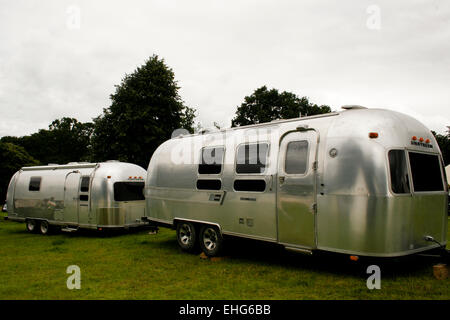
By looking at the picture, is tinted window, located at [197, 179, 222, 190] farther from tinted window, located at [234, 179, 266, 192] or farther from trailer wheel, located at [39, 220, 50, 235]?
trailer wheel, located at [39, 220, 50, 235]

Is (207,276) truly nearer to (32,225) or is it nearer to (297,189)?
(297,189)

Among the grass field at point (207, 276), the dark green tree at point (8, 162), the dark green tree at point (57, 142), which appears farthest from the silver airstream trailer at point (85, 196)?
the dark green tree at point (57, 142)

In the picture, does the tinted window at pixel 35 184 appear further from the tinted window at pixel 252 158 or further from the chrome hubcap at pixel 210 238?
the tinted window at pixel 252 158

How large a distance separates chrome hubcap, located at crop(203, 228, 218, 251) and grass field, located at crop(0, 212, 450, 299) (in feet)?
1.47

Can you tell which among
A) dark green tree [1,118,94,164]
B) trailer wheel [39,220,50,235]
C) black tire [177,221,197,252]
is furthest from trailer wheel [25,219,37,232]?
dark green tree [1,118,94,164]

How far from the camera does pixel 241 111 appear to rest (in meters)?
45.7

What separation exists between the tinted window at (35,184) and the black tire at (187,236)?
8.80 meters

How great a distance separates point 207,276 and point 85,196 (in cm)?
828

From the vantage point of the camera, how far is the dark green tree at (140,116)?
92.7 ft

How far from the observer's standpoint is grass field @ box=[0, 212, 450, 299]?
647 cm

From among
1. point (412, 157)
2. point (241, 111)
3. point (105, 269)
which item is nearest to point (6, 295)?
point (105, 269)

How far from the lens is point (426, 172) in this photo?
7223mm
